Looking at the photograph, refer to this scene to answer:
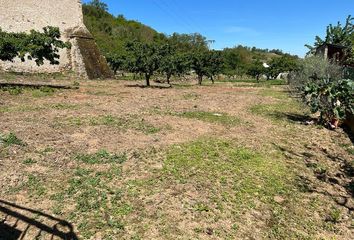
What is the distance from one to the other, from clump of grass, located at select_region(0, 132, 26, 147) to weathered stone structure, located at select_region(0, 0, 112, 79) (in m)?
16.7

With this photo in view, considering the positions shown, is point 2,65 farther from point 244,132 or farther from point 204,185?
point 204,185

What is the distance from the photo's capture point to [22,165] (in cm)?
696

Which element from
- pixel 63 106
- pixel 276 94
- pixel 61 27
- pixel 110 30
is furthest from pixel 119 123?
pixel 110 30

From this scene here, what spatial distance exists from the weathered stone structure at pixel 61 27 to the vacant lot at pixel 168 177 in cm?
1294

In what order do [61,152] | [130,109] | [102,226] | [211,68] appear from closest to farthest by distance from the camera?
1. [102,226]
2. [61,152]
3. [130,109]
4. [211,68]

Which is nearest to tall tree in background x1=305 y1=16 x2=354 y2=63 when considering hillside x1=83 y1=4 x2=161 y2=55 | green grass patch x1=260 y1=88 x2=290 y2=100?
green grass patch x1=260 y1=88 x2=290 y2=100

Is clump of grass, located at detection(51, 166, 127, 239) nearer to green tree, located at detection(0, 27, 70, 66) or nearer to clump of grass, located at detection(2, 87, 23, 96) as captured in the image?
clump of grass, located at detection(2, 87, 23, 96)

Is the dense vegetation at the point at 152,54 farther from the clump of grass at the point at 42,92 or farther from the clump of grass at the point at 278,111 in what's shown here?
the clump of grass at the point at 278,111

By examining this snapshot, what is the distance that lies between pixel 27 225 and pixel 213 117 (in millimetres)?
8636

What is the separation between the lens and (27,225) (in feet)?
16.6

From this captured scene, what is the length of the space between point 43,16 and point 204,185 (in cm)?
2218

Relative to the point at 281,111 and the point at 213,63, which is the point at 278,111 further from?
the point at 213,63

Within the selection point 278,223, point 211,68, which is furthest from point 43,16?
point 278,223

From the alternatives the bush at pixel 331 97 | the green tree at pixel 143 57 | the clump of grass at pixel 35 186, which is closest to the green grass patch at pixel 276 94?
the green tree at pixel 143 57
